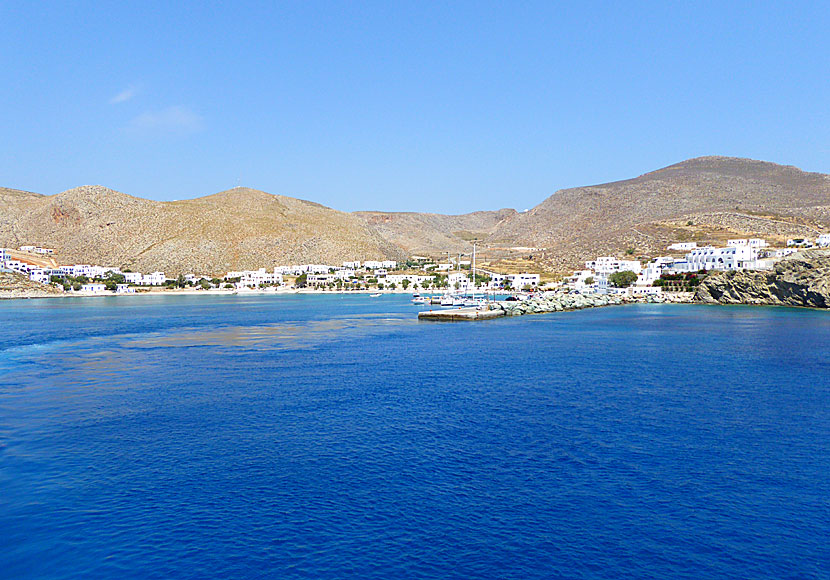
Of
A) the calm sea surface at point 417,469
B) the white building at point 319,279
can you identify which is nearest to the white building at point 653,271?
the white building at point 319,279

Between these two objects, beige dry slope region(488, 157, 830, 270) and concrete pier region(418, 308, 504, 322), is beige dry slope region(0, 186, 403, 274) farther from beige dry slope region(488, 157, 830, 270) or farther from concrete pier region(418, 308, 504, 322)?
concrete pier region(418, 308, 504, 322)

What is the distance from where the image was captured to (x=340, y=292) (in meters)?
146

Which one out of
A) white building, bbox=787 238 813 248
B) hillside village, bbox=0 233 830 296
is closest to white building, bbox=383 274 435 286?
hillside village, bbox=0 233 830 296

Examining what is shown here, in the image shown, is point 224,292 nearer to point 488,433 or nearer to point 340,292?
point 340,292

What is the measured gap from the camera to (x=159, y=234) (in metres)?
168

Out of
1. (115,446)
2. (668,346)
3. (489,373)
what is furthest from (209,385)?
(668,346)

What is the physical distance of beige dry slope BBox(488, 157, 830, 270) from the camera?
138750mm

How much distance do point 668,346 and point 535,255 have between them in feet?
438

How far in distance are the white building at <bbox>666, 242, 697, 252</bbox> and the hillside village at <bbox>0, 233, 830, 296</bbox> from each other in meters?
0.21

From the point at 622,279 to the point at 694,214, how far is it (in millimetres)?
59097

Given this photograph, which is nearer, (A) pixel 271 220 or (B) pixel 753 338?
(B) pixel 753 338

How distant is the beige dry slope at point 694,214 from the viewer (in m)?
139

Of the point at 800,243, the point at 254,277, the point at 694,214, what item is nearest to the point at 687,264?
the point at 800,243

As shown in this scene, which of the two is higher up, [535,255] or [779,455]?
[535,255]
